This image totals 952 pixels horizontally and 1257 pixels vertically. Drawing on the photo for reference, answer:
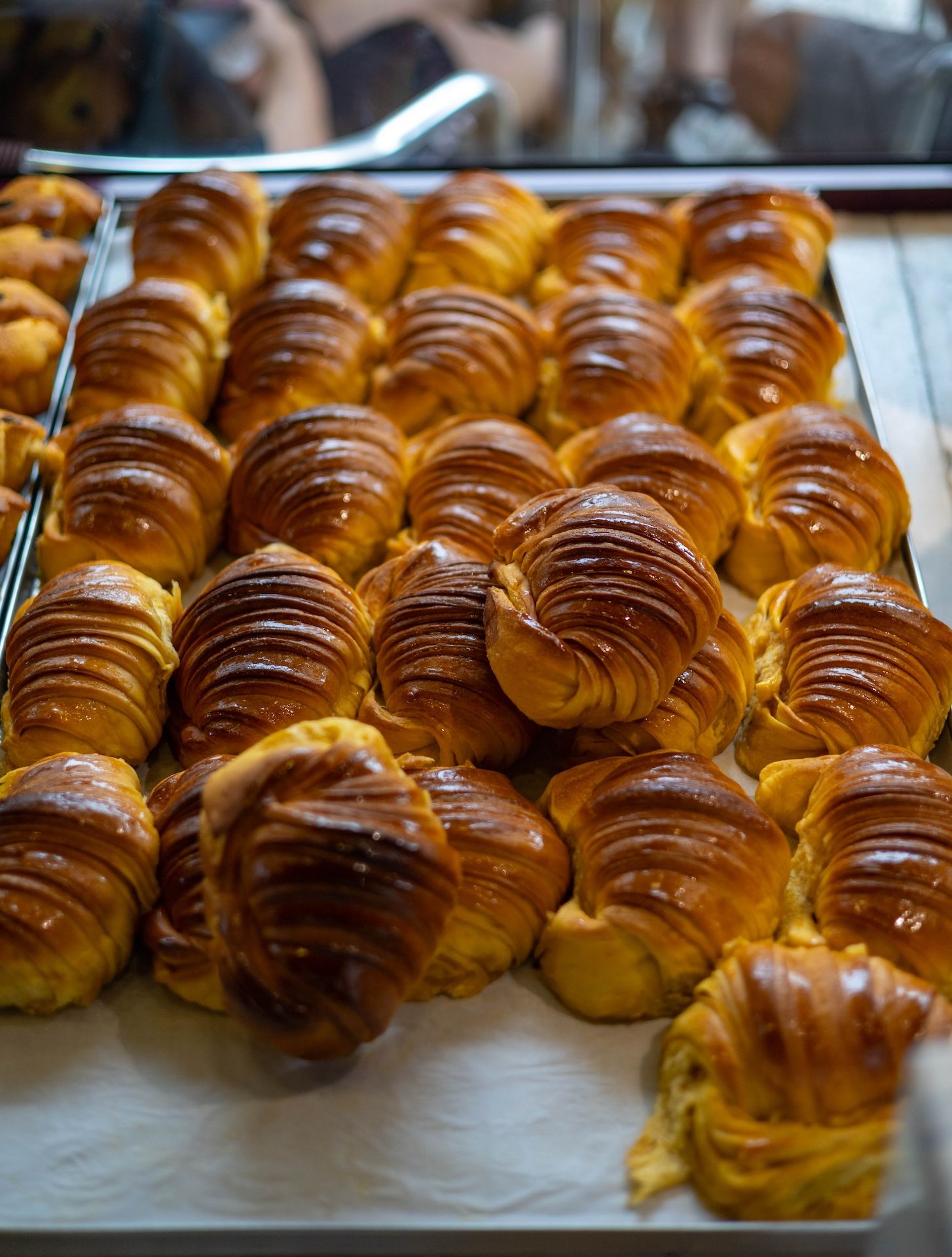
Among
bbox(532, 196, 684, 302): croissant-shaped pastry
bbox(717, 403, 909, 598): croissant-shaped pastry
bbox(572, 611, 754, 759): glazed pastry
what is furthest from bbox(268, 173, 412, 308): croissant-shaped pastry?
bbox(572, 611, 754, 759): glazed pastry

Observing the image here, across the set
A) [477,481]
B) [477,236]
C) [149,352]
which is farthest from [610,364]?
[149,352]

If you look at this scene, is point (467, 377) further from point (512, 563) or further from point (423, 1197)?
point (423, 1197)

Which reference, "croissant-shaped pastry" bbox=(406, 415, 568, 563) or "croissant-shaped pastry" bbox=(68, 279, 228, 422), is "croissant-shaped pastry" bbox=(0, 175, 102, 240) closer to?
"croissant-shaped pastry" bbox=(68, 279, 228, 422)

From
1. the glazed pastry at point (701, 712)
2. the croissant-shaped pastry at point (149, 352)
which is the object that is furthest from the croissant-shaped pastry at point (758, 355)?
the croissant-shaped pastry at point (149, 352)

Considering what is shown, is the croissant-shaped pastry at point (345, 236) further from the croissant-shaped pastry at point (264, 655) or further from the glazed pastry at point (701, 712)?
the glazed pastry at point (701, 712)

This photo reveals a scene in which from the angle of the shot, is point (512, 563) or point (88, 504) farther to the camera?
point (88, 504)

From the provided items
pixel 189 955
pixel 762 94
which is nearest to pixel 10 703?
pixel 189 955
